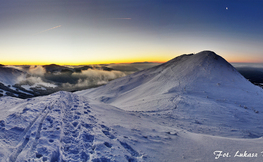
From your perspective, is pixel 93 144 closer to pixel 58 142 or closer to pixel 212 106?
pixel 58 142

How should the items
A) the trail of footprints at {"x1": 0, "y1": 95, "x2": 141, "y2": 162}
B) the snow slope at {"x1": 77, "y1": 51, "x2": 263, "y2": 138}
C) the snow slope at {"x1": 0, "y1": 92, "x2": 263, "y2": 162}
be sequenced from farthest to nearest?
the snow slope at {"x1": 77, "y1": 51, "x2": 263, "y2": 138}, the snow slope at {"x1": 0, "y1": 92, "x2": 263, "y2": 162}, the trail of footprints at {"x1": 0, "y1": 95, "x2": 141, "y2": 162}

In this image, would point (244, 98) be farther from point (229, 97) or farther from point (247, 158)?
point (247, 158)

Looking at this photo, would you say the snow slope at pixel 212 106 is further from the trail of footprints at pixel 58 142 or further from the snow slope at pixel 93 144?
the trail of footprints at pixel 58 142

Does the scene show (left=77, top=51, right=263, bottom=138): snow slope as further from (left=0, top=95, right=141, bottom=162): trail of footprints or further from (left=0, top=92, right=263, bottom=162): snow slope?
(left=0, top=95, right=141, bottom=162): trail of footprints

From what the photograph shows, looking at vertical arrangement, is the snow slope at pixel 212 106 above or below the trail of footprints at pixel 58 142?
below

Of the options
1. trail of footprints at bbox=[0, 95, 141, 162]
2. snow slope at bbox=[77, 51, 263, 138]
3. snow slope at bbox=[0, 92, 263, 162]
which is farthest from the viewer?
snow slope at bbox=[77, 51, 263, 138]

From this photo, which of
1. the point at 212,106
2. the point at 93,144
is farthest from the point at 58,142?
the point at 212,106

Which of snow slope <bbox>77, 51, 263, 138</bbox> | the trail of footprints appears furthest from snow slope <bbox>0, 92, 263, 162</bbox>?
snow slope <bbox>77, 51, 263, 138</bbox>

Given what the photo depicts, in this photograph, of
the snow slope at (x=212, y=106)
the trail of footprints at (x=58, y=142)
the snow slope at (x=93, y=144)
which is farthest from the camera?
the snow slope at (x=212, y=106)

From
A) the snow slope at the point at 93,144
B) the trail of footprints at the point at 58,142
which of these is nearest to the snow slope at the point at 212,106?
the snow slope at the point at 93,144

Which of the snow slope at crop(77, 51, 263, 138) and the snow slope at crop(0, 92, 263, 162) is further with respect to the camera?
the snow slope at crop(77, 51, 263, 138)

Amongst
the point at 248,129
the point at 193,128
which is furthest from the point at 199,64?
the point at 193,128

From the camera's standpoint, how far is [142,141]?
6.07 metres

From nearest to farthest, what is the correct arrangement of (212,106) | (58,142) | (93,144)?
(58,142) < (93,144) < (212,106)
